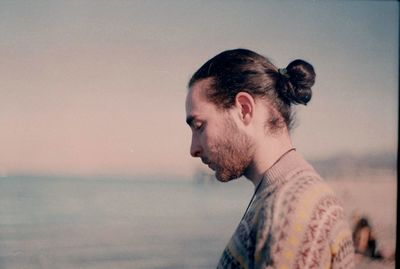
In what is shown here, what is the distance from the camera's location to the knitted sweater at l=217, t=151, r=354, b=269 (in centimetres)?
88

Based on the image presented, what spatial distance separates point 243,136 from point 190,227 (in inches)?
14.9

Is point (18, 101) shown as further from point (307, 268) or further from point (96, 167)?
point (307, 268)

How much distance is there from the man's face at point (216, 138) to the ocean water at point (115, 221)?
21 centimetres

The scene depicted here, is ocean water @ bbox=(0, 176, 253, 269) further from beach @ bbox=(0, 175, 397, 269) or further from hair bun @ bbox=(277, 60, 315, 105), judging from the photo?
hair bun @ bbox=(277, 60, 315, 105)

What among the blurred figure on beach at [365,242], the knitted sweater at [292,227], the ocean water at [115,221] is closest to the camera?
the knitted sweater at [292,227]

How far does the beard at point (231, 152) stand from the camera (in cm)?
108

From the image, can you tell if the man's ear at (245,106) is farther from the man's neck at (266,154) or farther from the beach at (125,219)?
the beach at (125,219)

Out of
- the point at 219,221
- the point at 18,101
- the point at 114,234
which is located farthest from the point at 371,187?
the point at 18,101

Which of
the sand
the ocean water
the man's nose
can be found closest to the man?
the man's nose

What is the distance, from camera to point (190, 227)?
1321 mm

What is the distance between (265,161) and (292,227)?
0.69 ft

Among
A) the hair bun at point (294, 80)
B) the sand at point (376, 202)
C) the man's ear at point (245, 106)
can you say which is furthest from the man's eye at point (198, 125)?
the sand at point (376, 202)

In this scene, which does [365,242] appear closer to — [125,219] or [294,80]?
[294,80]

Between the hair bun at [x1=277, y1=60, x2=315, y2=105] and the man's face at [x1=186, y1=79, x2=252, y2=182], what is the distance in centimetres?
16
